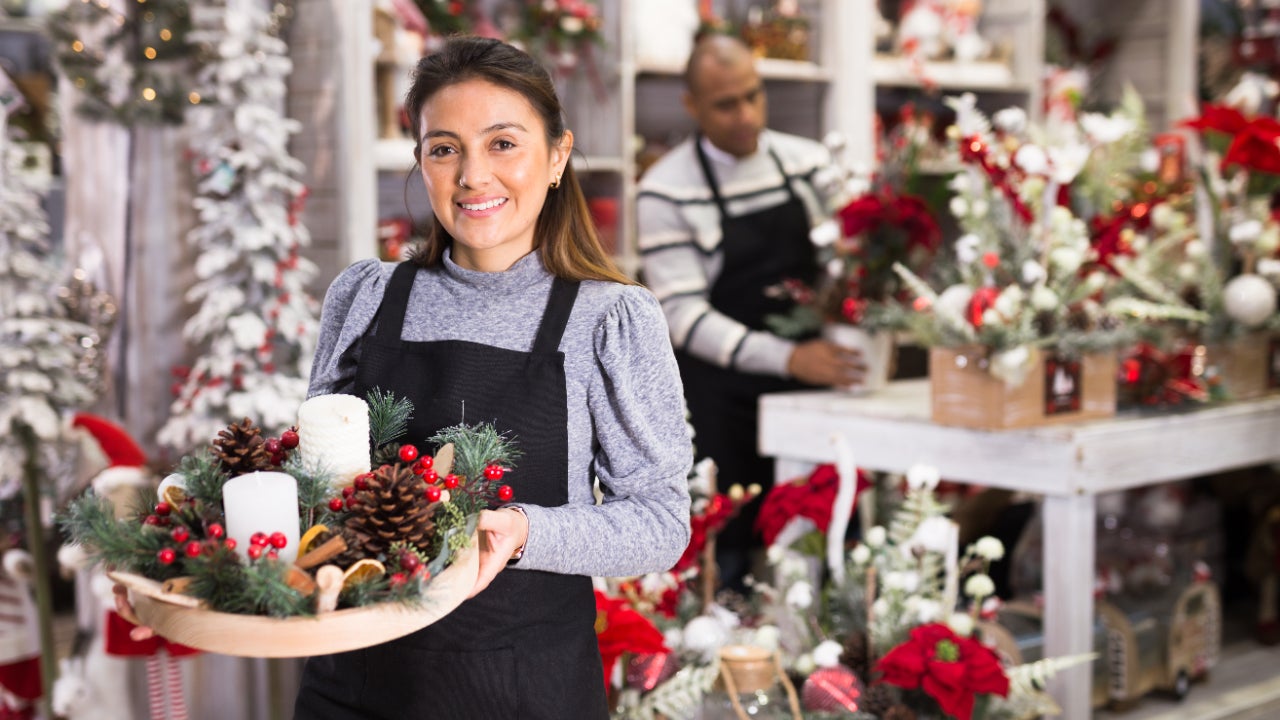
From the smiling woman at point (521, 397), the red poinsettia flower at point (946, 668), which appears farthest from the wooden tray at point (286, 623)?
the red poinsettia flower at point (946, 668)

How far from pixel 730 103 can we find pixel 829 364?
0.79 m

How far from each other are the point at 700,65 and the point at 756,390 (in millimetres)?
828

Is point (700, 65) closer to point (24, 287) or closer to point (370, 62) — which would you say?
point (370, 62)

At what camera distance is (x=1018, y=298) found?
2.45 metres

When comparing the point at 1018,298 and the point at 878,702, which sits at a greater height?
the point at 1018,298

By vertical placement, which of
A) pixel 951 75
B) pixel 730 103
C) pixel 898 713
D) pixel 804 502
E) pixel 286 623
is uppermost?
pixel 951 75

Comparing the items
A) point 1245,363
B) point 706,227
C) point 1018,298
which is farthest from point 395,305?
point 1245,363

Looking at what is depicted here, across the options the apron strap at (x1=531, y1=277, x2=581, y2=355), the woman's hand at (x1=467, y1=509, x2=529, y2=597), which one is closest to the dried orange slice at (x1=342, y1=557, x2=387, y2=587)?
the woman's hand at (x1=467, y1=509, x2=529, y2=597)

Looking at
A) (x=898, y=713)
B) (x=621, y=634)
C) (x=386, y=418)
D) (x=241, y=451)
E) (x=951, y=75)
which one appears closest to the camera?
(x=241, y=451)

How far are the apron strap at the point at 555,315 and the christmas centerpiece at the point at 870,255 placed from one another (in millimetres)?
1368

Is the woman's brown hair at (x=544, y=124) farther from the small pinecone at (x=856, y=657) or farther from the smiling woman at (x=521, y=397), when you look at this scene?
the small pinecone at (x=856, y=657)

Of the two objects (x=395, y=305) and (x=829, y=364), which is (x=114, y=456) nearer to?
(x=395, y=305)

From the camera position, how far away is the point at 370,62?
3092mm

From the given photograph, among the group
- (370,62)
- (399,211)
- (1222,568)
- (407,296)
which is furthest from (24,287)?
(1222,568)
